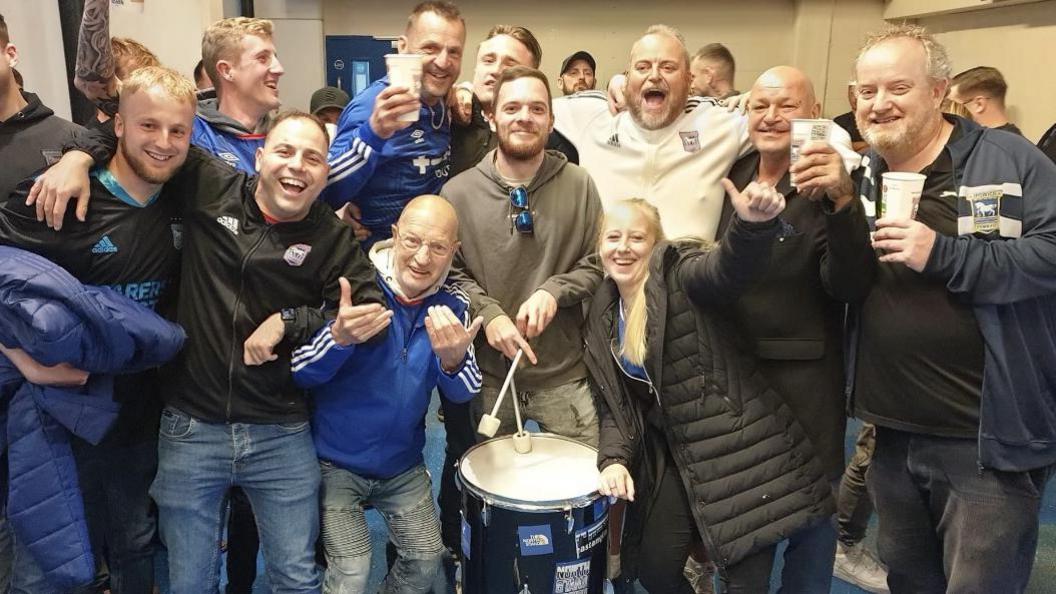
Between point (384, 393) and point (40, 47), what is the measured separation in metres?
2.73

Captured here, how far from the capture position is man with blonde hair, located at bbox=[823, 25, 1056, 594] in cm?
193

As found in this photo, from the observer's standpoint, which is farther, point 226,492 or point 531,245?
point 531,245

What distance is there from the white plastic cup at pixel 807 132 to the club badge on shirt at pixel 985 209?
0.40 meters

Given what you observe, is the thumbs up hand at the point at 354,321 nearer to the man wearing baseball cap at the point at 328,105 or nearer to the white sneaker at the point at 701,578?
the white sneaker at the point at 701,578

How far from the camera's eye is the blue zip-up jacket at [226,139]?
254cm

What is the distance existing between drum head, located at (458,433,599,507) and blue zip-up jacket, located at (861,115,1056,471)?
110 centimetres

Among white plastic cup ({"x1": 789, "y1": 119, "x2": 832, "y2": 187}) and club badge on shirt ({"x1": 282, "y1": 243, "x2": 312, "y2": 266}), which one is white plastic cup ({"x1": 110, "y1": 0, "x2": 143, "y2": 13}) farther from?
white plastic cup ({"x1": 789, "y1": 119, "x2": 832, "y2": 187})

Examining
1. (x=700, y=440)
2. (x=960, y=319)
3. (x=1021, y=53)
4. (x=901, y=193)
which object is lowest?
(x=700, y=440)

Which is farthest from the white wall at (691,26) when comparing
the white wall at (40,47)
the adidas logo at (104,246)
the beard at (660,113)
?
the adidas logo at (104,246)

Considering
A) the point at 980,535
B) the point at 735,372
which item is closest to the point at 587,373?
the point at 735,372

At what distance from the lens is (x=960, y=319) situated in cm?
201

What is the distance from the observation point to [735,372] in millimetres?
2238

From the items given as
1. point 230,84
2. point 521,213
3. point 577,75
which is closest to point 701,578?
point 521,213

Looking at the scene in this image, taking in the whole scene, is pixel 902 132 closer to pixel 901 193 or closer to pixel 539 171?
pixel 901 193
